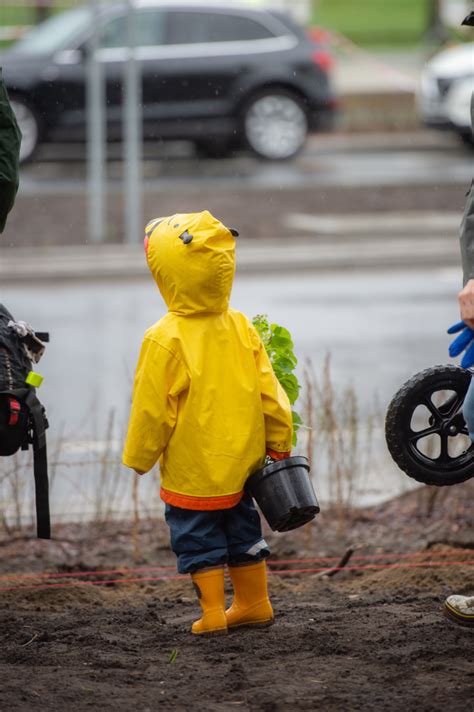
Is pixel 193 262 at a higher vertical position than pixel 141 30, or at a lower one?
lower

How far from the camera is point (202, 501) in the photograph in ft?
12.1

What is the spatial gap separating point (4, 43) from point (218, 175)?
10.6 m

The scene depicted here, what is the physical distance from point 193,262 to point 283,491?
697 mm

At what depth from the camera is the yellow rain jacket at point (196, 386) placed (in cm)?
366

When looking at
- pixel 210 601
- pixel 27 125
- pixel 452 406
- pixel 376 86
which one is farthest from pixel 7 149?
pixel 376 86

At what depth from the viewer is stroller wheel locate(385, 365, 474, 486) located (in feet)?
12.9

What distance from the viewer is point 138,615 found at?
4031 mm

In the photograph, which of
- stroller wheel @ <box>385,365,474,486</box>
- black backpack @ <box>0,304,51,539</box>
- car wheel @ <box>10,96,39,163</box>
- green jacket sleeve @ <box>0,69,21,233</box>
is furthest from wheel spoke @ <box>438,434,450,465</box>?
car wheel @ <box>10,96,39,163</box>

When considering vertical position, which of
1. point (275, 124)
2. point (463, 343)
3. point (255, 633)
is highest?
point (275, 124)

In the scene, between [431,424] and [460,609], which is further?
[431,424]

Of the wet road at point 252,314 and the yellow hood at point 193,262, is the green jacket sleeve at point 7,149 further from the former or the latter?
the wet road at point 252,314

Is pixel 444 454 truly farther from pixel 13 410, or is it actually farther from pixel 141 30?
pixel 141 30

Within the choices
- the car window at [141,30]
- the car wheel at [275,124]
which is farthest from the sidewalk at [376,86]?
the car window at [141,30]

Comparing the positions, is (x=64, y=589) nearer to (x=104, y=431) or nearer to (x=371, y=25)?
(x=104, y=431)
